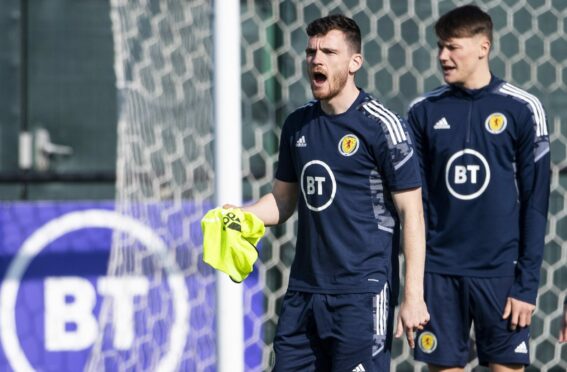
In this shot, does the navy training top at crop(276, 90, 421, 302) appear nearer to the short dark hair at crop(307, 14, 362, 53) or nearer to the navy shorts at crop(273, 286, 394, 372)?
the navy shorts at crop(273, 286, 394, 372)

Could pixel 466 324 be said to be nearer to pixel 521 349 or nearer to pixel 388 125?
pixel 521 349

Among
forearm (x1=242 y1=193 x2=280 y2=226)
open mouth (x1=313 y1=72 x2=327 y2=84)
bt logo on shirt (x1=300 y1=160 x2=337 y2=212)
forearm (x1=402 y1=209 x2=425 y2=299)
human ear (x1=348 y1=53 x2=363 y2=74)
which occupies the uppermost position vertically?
human ear (x1=348 y1=53 x2=363 y2=74)

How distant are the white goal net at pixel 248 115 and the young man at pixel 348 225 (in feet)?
4.06

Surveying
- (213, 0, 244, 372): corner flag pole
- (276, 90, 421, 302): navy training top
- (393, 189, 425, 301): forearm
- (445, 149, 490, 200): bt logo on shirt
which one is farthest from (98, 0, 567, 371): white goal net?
(393, 189, 425, 301): forearm

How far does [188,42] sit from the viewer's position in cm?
446

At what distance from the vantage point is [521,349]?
12.2 ft

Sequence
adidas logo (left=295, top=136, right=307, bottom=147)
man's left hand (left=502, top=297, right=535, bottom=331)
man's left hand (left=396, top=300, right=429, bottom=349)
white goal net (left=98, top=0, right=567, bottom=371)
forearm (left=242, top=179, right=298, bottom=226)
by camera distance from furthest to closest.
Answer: white goal net (left=98, top=0, right=567, bottom=371) → man's left hand (left=502, top=297, right=535, bottom=331) → forearm (left=242, top=179, right=298, bottom=226) → adidas logo (left=295, top=136, right=307, bottom=147) → man's left hand (left=396, top=300, right=429, bottom=349)

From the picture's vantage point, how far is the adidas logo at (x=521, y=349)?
147 inches

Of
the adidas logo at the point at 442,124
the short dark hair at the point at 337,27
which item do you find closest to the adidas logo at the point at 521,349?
the adidas logo at the point at 442,124

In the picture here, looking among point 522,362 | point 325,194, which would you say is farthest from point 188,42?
point 522,362

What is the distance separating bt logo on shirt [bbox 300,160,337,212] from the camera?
332 centimetres

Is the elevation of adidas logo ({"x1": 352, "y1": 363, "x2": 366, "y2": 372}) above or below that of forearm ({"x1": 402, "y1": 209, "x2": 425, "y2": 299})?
below

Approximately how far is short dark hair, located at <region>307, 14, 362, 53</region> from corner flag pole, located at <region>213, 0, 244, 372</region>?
56 cm

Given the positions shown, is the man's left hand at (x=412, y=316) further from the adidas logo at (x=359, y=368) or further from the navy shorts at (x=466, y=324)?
the navy shorts at (x=466, y=324)
